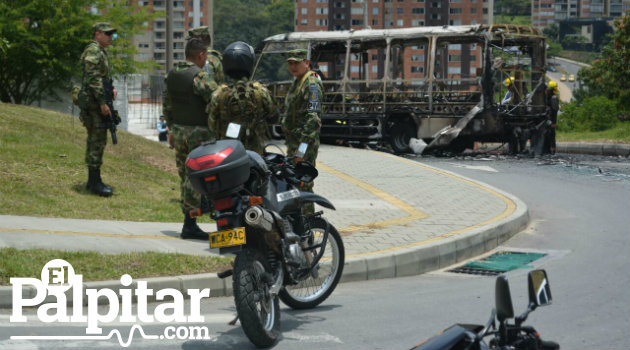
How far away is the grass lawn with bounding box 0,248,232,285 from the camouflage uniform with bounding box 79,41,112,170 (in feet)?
11.9

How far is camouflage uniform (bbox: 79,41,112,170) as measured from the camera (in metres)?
12.0

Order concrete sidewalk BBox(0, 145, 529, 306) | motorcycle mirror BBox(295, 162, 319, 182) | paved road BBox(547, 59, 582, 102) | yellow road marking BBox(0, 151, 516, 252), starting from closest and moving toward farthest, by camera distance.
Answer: motorcycle mirror BBox(295, 162, 319, 182)
concrete sidewalk BBox(0, 145, 529, 306)
yellow road marking BBox(0, 151, 516, 252)
paved road BBox(547, 59, 582, 102)

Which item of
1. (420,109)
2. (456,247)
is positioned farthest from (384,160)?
(456,247)

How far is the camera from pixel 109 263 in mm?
8438

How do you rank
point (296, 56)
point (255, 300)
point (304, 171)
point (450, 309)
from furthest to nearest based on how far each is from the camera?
1. point (296, 56)
2. point (450, 309)
3. point (304, 171)
4. point (255, 300)

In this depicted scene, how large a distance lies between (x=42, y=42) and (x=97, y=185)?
36.9ft

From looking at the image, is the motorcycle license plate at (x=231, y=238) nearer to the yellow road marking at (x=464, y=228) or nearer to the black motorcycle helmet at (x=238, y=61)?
the black motorcycle helmet at (x=238, y=61)

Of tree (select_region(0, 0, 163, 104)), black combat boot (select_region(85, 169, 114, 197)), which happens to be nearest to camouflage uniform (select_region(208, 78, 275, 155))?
black combat boot (select_region(85, 169, 114, 197))

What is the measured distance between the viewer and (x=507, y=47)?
969 inches

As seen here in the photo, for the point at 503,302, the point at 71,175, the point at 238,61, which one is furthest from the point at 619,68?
the point at 503,302

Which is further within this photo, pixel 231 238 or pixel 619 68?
pixel 619 68

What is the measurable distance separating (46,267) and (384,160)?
12320 millimetres

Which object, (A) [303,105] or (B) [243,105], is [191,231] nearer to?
(A) [303,105]

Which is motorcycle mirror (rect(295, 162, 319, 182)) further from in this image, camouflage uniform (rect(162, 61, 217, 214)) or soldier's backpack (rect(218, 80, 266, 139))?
camouflage uniform (rect(162, 61, 217, 214))
